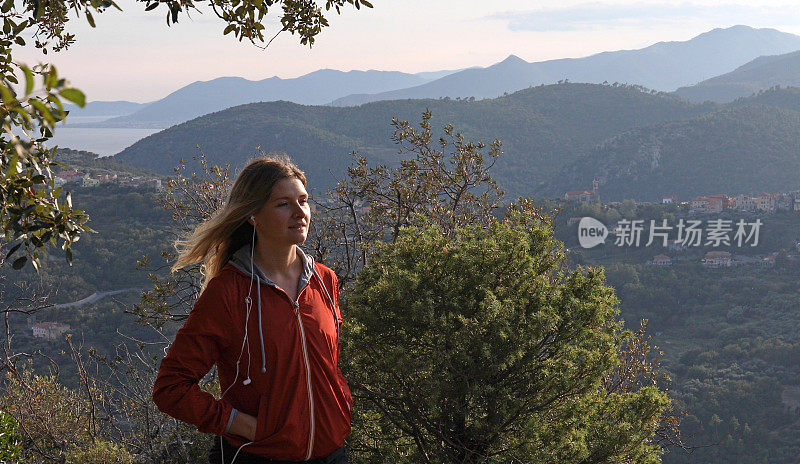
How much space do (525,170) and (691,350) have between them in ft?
130

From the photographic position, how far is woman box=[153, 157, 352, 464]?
5.55 ft

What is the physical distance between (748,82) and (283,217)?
443 ft

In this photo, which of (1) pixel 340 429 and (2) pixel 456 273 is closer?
(1) pixel 340 429

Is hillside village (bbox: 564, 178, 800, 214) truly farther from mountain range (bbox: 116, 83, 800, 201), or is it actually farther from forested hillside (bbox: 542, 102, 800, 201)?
mountain range (bbox: 116, 83, 800, 201)

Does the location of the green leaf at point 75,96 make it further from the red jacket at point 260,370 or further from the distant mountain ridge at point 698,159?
the distant mountain ridge at point 698,159

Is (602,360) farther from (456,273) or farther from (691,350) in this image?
(691,350)

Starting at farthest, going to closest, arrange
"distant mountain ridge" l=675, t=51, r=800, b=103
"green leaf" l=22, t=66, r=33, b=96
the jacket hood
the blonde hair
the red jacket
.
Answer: "distant mountain ridge" l=675, t=51, r=800, b=103 → the blonde hair → the jacket hood → the red jacket → "green leaf" l=22, t=66, r=33, b=96

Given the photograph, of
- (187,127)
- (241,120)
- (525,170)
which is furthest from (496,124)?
(187,127)

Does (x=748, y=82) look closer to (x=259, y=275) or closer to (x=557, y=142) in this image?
(x=557, y=142)

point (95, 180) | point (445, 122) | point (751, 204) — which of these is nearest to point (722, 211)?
point (751, 204)

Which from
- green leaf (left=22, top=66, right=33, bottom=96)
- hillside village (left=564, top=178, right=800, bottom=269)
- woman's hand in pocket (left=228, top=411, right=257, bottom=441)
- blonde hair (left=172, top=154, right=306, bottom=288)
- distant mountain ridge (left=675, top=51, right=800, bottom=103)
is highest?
distant mountain ridge (left=675, top=51, right=800, bottom=103)

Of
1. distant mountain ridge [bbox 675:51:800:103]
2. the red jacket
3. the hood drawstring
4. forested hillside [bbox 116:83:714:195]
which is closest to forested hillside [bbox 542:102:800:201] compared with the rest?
forested hillside [bbox 116:83:714:195]

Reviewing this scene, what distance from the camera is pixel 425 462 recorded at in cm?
317

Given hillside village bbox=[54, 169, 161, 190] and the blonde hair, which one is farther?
hillside village bbox=[54, 169, 161, 190]
